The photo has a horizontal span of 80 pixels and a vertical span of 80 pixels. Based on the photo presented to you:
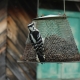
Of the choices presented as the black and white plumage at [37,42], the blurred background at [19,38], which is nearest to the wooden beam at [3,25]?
the blurred background at [19,38]

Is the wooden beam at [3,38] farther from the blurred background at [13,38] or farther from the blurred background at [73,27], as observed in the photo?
the blurred background at [73,27]

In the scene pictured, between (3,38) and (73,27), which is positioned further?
(73,27)

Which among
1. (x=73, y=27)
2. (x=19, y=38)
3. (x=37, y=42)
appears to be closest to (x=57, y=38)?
(x=37, y=42)

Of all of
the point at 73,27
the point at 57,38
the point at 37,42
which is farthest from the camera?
the point at 73,27

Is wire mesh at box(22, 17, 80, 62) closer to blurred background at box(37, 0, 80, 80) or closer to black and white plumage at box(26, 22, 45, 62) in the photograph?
black and white plumage at box(26, 22, 45, 62)

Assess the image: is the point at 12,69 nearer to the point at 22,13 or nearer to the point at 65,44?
the point at 22,13

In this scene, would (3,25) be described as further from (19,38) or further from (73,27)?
(73,27)

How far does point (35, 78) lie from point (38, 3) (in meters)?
1.21

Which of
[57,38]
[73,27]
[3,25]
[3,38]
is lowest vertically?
[73,27]

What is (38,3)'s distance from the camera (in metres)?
4.36

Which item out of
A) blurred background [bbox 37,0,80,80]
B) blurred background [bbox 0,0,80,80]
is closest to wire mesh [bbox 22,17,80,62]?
blurred background [bbox 0,0,80,80]

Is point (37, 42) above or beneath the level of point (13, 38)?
above

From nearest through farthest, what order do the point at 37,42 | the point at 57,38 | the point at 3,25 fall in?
the point at 37,42
the point at 57,38
the point at 3,25

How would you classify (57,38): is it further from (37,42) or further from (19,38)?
(19,38)
